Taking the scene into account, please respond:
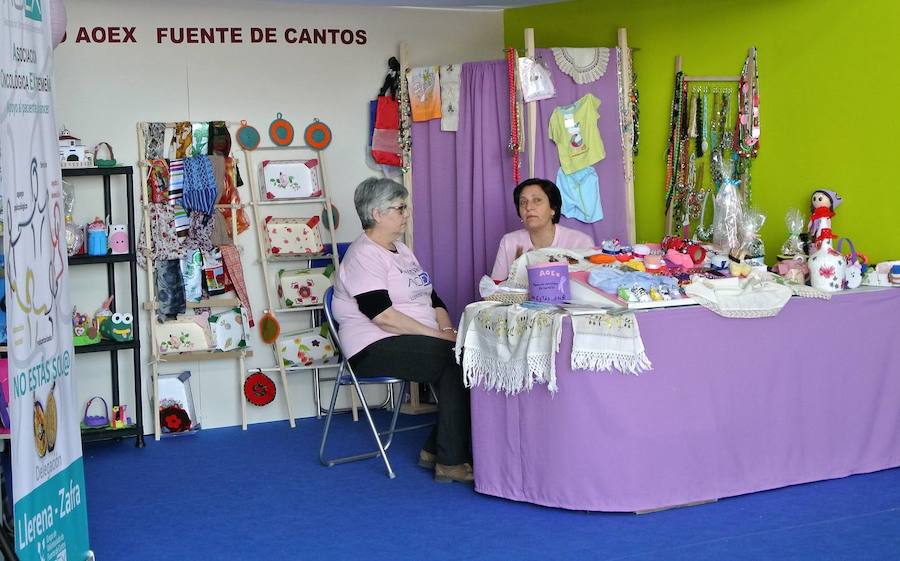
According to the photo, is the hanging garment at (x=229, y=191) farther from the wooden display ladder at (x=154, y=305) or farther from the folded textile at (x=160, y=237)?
the folded textile at (x=160, y=237)

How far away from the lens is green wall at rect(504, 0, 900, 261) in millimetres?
4727

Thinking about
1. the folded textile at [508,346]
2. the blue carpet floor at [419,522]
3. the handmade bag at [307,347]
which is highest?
the folded textile at [508,346]

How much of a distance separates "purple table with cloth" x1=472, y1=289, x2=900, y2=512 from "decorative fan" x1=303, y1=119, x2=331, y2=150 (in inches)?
93.8

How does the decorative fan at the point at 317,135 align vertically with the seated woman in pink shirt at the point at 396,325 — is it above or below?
above

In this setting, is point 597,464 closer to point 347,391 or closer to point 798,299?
point 798,299

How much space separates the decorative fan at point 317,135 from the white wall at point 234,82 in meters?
0.09

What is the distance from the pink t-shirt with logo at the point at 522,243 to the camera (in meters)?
5.39

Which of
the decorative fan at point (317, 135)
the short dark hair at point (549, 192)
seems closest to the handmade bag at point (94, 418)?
the decorative fan at point (317, 135)

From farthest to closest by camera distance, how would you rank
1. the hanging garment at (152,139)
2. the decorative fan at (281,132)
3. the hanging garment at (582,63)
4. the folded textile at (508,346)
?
the decorative fan at (281,132) < the hanging garment at (152,139) < the hanging garment at (582,63) < the folded textile at (508,346)

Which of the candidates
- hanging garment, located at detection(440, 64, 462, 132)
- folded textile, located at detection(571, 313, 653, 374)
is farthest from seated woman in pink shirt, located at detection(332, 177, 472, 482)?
hanging garment, located at detection(440, 64, 462, 132)

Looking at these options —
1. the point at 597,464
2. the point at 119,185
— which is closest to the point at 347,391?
the point at 119,185

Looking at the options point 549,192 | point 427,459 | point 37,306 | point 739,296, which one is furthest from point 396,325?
point 37,306

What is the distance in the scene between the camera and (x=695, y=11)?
5660 mm

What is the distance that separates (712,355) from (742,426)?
324 millimetres
